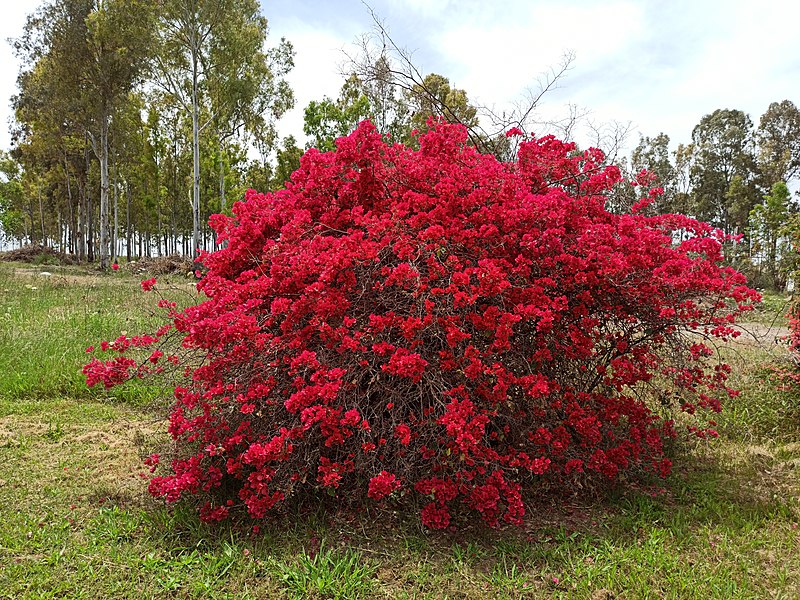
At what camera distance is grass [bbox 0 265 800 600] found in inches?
97.7

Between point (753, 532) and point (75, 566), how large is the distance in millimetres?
3627

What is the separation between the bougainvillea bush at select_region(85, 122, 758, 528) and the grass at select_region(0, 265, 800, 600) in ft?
0.65

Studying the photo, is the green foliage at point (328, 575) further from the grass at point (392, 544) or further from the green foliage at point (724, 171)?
the green foliage at point (724, 171)

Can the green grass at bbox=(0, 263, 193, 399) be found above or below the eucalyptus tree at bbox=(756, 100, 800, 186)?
below

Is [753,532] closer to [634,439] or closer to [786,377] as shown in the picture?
[634,439]

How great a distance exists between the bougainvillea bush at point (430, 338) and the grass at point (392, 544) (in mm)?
198

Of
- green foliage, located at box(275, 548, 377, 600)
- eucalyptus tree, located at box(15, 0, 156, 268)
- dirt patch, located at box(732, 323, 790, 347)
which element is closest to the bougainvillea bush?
green foliage, located at box(275, 548, 377, 600)

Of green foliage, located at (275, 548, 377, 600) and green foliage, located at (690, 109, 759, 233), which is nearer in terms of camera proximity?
green foliage, located at (275, 548, 377, 600)

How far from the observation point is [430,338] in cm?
305

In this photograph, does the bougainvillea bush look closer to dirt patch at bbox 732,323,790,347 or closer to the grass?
the grass

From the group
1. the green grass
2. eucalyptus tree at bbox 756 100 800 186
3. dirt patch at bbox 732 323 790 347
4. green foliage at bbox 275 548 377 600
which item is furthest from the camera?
eucalyptus tree at bbox 756 100 800 186

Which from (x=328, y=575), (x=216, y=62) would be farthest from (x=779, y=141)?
(x=328, y=575)

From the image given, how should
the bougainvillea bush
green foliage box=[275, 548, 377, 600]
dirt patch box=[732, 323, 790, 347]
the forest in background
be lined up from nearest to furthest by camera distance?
green foliage box=[275, 548, 377, 600], the bougainvillea bush, dirt patch box=[732, 323, 790, 347], the forest in background

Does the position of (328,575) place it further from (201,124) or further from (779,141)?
(779,141)
